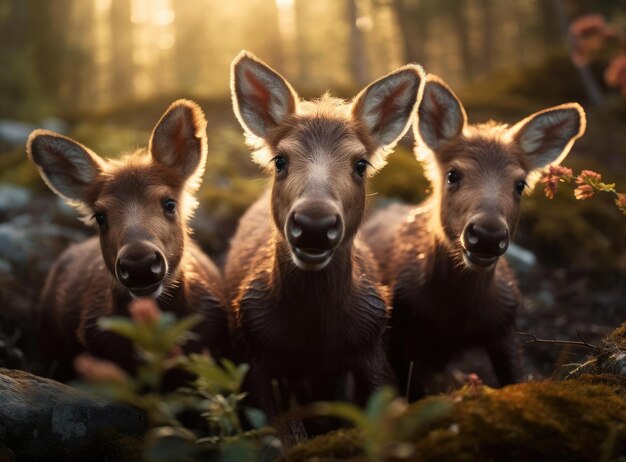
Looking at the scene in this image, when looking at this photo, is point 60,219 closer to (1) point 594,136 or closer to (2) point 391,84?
(2) point 391,84

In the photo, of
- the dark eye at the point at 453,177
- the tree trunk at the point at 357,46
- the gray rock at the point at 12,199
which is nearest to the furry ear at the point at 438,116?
the dark eye at the point at 453,177

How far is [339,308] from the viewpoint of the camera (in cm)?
576

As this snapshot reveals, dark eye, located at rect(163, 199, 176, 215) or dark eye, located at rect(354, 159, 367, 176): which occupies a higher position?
dark eye, located at rect(354, 159, 367, 176)

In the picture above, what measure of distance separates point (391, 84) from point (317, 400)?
3310 millimetres

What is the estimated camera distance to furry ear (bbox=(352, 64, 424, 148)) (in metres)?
6.09

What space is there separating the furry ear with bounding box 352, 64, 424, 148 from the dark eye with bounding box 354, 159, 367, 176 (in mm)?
568

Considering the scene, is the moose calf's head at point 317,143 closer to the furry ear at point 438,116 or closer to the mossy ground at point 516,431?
the furry ear at point 438,116

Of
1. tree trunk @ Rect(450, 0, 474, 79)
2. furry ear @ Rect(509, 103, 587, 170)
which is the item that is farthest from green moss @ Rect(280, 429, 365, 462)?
tree trunk @ Rect(450, 0, 474, 79)

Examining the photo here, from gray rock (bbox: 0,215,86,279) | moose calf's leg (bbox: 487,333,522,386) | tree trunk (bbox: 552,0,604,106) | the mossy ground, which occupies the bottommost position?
moose calf's leg (bbox: 487,333,522,386)

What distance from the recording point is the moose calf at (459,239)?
6363 millimetres

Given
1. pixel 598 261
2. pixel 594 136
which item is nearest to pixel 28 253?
pixel 598 261

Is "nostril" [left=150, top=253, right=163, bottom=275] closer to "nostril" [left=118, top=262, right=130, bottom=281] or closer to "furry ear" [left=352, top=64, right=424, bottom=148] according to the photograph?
"nostril" [left=118, top=262, right=130, bottom=281]

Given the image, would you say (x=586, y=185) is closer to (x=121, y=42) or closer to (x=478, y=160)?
(x=478, y=160)

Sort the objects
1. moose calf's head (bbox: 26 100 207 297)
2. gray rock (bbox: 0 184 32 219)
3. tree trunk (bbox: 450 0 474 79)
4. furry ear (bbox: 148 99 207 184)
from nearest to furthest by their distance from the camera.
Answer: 1. moose calf's head (bbox: 26 100 207 297)
2. furry ear (bbox: 148 99 207 184)
3. gray rock (bbox: 0 184 32 219)
4. tree trunk (bbox: 450 0 474 79)
